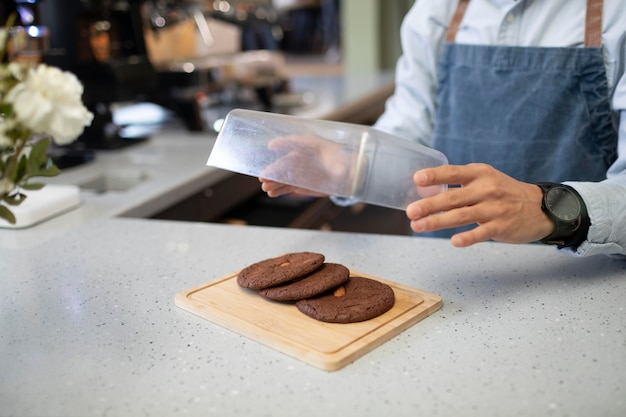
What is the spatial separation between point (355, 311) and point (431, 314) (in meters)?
0.11

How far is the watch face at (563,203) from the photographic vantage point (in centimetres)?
85

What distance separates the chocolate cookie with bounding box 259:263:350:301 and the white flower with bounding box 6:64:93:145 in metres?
0.31

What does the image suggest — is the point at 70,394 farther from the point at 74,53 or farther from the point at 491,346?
the point at 74,53

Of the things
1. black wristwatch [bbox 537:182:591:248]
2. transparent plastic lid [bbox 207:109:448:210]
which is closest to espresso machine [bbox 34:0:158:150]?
transparent plastic lid [bbox 207:109:448:210]

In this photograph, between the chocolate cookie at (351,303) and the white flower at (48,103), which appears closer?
the white flower at (48,103)

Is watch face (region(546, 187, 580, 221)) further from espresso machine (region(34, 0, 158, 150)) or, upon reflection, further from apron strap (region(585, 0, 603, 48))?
espresso machine (region(34, 0, 158, 150))

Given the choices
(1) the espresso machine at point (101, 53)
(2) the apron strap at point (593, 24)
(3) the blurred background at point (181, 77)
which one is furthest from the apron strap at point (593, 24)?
(1) the espresso machine at point (101, 53)

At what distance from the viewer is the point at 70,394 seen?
0.64 meters

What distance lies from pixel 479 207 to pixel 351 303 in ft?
0.61

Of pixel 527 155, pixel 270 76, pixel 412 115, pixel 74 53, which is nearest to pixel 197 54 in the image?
pixel 270 76

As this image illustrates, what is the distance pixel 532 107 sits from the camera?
48.4 inches

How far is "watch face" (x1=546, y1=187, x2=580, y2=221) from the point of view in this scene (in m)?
0.85

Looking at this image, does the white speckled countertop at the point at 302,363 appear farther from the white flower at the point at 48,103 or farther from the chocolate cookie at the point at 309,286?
the white flower at the point at 48,103

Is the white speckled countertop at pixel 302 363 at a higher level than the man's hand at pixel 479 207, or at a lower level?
lower
